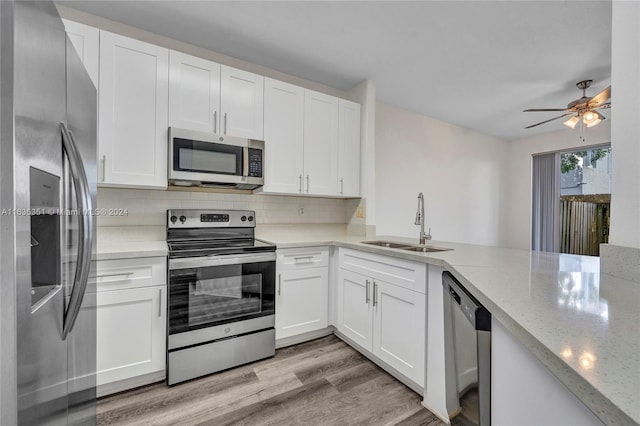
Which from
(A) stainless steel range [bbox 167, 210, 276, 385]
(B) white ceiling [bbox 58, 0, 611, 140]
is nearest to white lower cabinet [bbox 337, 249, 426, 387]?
(A) stainless steel range [bbox 167, 210, 276, 385]

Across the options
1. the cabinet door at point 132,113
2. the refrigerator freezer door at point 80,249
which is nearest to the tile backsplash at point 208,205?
→ the cabinet door at point 132,113

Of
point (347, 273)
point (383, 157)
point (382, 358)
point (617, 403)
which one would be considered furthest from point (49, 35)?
point (383, 157)

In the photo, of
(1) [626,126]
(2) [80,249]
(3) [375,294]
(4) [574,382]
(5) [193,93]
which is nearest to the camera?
(4) [574,382]

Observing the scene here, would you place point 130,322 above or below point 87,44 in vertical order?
below

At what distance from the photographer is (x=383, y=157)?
145 inches

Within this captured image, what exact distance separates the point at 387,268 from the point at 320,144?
1.43 m

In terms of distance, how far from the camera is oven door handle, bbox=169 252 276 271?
1769mm

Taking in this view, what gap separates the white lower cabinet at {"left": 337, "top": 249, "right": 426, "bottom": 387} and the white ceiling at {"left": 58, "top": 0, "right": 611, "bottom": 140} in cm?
176

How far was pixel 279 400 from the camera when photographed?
5.41ft

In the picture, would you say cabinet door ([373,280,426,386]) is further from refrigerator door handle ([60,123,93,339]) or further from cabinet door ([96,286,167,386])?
refrigerator door handle ([60,123,93,339])

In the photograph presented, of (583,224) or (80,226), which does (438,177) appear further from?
(80,226)

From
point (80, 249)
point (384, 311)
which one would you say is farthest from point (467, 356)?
point (80, 249)

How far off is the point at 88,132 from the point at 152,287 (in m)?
1.00

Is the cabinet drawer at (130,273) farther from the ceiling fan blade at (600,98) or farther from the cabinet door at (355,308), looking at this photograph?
the ceiling fan blade at (600,98)
